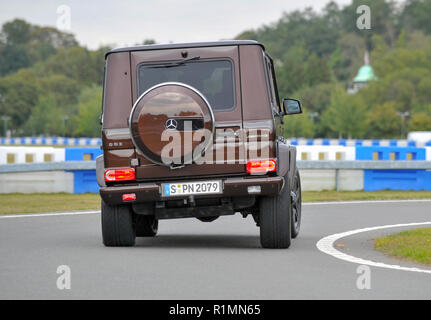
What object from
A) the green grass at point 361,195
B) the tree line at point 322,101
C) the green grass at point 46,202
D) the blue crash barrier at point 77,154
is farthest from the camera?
the tree line at point 322,101

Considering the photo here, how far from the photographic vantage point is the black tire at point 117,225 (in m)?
11.8

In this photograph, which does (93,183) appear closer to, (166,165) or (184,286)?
(166,165)

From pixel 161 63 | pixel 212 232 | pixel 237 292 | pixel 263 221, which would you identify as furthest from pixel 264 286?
pixel 212 232

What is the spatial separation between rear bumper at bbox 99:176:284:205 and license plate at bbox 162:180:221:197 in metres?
0.05

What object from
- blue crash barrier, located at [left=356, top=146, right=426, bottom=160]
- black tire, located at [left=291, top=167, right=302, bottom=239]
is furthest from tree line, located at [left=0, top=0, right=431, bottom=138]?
black tire, located at [left=291, top=167, right=302, bottom=239]

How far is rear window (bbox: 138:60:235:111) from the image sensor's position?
11.5m

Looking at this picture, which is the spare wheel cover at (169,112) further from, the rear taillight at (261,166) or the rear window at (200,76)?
the rear taillight at (261,166)

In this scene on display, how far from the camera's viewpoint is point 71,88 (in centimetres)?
Answer: 19862

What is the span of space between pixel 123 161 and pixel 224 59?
154 cm

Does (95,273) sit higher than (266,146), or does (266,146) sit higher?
(266,146)

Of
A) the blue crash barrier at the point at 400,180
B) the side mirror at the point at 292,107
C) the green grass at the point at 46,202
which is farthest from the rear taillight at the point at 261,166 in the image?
the blue crash barrier at the point at 400,180

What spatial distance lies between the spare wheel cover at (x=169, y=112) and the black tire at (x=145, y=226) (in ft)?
6.73

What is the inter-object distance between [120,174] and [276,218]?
1733 millimetres

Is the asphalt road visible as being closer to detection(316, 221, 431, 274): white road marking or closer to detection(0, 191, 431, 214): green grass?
detection(316, 221, 431, 274): white road marking
